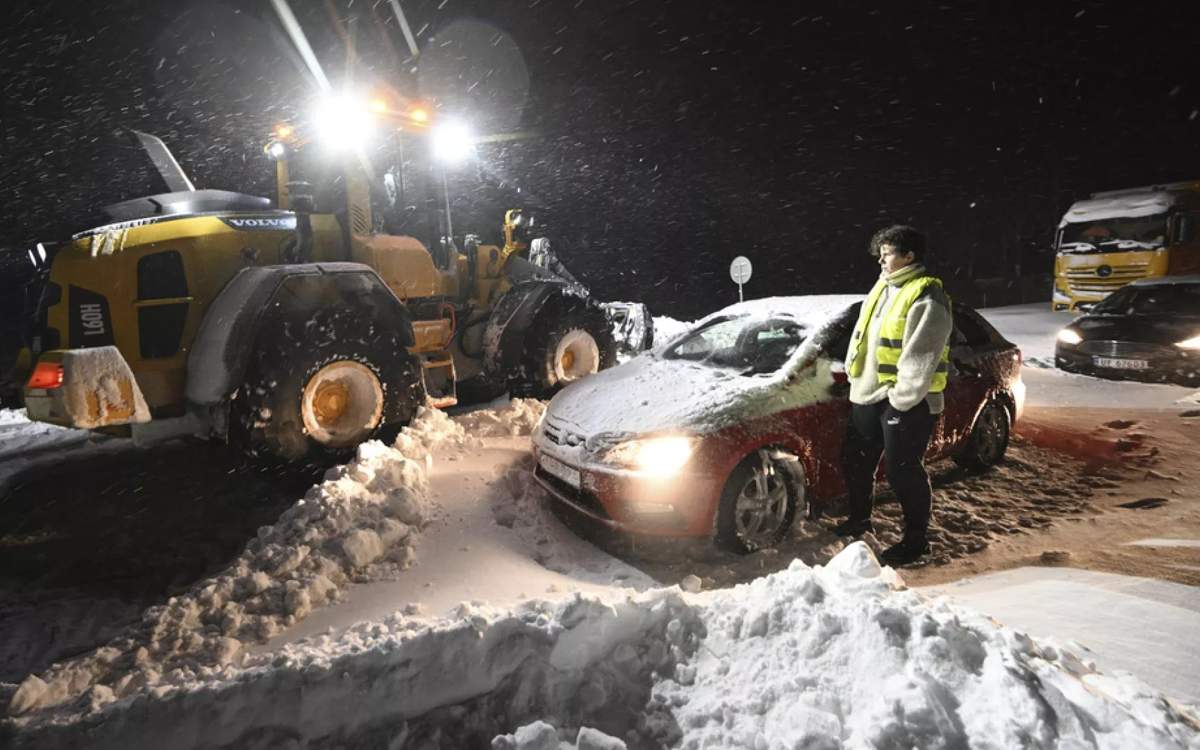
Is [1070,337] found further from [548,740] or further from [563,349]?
[548,740]

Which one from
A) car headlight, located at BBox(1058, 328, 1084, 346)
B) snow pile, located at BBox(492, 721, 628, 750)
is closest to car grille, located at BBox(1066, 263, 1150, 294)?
car headlight, located at BBox(1058, 328, 1084, 346)

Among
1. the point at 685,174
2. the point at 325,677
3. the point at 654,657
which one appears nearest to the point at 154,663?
the point at 325,677

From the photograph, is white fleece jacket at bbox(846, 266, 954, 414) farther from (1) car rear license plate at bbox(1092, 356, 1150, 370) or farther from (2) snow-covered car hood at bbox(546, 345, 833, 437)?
(1) car rear license plate at bbox(1092, 356, 1150, 370)

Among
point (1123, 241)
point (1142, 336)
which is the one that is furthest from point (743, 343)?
point (1123, 241)

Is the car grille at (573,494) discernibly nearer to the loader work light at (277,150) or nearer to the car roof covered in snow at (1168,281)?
the loader work light at (277,150)

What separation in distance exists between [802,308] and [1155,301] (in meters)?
7.54

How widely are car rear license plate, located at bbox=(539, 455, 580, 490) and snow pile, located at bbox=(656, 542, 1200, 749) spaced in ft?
5.43

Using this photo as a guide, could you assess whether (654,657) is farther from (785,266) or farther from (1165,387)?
(785,266)

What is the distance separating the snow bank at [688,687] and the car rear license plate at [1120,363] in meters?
7.89

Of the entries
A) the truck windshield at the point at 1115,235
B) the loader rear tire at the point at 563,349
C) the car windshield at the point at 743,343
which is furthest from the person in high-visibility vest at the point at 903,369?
the truck windshield at the point at 1115,235

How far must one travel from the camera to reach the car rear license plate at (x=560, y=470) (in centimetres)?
402

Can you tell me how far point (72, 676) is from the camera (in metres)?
2.79

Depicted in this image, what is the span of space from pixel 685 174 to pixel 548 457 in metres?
34.6

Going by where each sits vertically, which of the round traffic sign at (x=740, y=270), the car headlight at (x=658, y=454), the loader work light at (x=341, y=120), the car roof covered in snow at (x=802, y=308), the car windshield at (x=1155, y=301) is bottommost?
the car headlight at (x=658, y=454)
